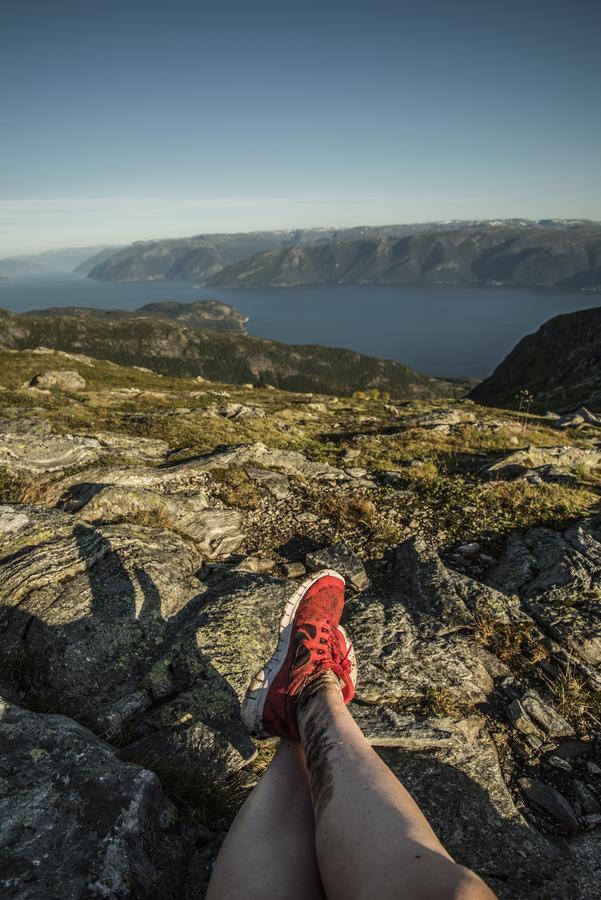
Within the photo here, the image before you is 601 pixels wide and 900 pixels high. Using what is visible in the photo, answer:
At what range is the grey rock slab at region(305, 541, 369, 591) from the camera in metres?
7.09

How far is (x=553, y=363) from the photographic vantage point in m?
98.6

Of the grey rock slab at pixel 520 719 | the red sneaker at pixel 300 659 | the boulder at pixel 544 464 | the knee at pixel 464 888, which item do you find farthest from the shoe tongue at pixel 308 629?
the boulder at pixel 544 464

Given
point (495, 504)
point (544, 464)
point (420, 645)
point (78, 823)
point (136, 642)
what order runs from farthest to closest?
1. point (544, 464)
2. point (495, 504)
3. point (420, 645)
4. point (136, 642)
5. point (78, 823)

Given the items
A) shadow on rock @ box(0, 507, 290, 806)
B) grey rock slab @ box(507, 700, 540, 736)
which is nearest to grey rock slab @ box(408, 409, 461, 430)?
grey rock slab @ box(507, 700, 540, 736)

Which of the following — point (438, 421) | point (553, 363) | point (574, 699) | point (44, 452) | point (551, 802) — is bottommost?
point (553, 363)

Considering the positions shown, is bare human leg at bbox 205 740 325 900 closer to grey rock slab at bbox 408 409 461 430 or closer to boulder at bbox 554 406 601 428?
grey rock slab at bbox 408 409 461 430

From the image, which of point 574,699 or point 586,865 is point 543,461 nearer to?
point 574,699

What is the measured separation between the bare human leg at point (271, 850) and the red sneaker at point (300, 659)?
2.28 ft

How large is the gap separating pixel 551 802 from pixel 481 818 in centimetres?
75

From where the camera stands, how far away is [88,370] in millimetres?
59031

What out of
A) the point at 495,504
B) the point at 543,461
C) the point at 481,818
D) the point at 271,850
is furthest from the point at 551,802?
the point at 543,461

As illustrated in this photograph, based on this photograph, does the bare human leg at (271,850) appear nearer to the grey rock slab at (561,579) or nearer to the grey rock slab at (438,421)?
the grey rock slab at (561,579)

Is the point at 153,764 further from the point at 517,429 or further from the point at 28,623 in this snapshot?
the point at 517,429

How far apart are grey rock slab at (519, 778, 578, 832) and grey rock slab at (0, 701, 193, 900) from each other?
3071mm
